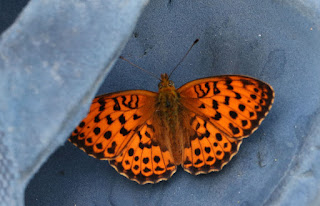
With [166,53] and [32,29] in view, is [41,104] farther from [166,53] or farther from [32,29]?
[166,53]

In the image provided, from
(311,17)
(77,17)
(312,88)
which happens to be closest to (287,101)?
(312,88)

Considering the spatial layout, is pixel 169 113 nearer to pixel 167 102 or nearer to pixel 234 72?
pixel 167 102

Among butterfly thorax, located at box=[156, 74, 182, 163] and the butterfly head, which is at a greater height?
the butterfly head

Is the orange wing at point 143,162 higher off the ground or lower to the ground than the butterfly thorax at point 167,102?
lower

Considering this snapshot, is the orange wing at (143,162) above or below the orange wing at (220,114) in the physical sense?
below

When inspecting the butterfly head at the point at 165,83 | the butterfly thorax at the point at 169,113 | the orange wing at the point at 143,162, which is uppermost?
the butterfly head at the point at 165,83
